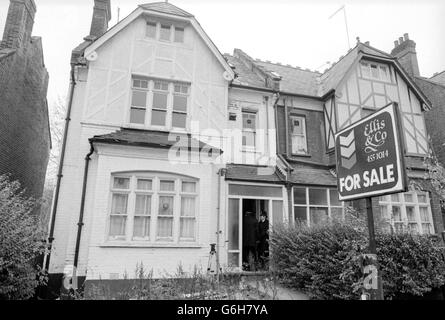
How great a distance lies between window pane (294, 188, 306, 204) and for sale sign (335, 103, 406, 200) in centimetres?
895

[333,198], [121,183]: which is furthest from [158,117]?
[333,198]

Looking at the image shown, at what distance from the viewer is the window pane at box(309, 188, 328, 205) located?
1339cm

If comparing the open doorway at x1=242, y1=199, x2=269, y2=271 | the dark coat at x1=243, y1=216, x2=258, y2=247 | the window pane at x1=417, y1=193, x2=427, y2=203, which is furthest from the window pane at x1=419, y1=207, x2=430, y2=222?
the dark coat at x1=243, y1=216, x2=258, y2=247

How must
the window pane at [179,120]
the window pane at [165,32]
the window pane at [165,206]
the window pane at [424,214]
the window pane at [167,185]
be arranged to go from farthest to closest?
the window pane at [424,214] → the window pane at [165,32] → the window pane at [179,120] → the window pane at [167,185] → the window pane at [165,206]

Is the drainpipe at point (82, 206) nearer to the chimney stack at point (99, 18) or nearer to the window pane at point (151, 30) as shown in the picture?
the window pane at point (151, 30)

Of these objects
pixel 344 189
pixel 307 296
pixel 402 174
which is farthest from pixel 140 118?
pixel 402 174

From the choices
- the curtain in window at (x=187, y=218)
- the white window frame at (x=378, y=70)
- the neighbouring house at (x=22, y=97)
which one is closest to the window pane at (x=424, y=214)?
the white window frame at (x=378, y=70)

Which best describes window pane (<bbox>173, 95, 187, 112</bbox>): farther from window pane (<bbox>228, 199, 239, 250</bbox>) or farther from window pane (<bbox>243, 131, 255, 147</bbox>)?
window pane (<bbox>228, 199, 239, 250</bbox>)

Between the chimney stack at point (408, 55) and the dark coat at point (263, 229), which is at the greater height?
the chimney stack at point (408, 55)

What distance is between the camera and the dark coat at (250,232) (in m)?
12.1

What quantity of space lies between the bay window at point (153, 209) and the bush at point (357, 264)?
4338 millimetres

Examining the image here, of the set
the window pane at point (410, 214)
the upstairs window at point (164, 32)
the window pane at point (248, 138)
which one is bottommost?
the window pane at point (410, 214)

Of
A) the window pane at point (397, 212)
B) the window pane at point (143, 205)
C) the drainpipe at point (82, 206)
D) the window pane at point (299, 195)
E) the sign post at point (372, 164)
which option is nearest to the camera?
the sign post at point (372, 164)

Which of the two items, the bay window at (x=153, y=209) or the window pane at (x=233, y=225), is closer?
the bay window at (x=153, y=209)
